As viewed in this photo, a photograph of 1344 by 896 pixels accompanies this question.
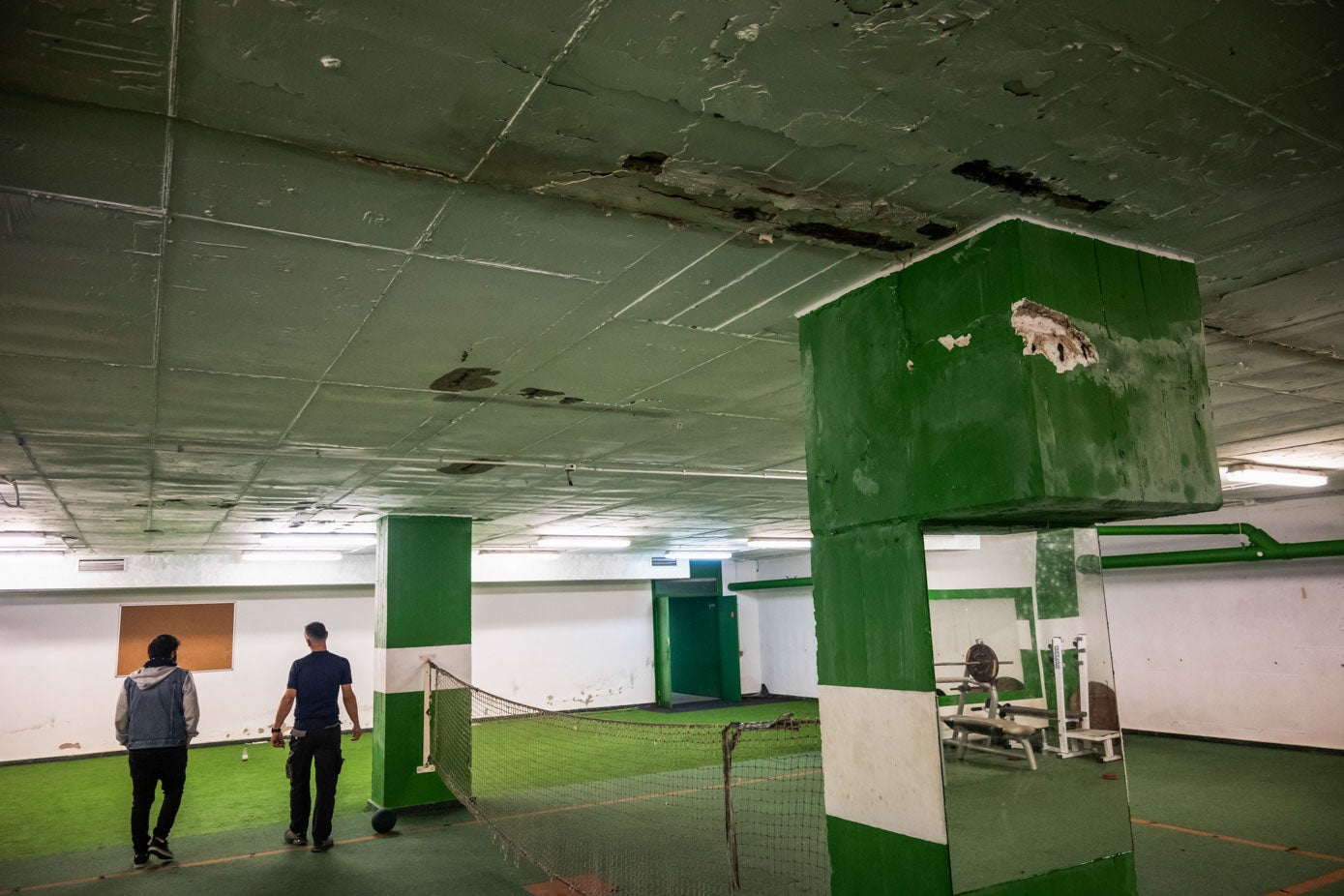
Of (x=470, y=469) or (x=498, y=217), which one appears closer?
(x=498, y=217)

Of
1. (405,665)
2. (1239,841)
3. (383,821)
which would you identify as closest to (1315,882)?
(1239,841)

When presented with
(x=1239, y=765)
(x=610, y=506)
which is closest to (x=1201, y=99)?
(x=610, y=506)

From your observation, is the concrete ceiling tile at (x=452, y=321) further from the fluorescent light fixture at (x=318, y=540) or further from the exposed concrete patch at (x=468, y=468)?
the fluorescent light fixture at (x=318, y=540)

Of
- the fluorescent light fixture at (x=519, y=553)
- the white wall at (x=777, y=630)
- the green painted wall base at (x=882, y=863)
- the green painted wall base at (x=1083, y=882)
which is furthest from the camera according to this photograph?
the white wall at (x=777, y=630)

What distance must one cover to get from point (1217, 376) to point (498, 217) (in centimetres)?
441

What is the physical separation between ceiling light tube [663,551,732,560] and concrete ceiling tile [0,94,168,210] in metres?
15.5

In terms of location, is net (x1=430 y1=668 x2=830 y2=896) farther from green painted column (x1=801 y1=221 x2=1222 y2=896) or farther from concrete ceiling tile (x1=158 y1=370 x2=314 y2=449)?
concrete ceiling tile (x1=158 y1=370 x2=314 y2=449)

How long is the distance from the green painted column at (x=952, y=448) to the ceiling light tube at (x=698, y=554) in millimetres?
14218

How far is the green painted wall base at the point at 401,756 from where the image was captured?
329 inches

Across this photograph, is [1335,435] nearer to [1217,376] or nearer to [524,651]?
[1217,376]

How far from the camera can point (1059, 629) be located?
361 cm

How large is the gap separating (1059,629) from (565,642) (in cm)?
1447

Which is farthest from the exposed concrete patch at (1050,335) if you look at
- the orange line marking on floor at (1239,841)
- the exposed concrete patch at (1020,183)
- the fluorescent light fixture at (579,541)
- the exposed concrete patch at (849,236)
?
the fluorescent light fixture at (579,541)

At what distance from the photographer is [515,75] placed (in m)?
1.94
